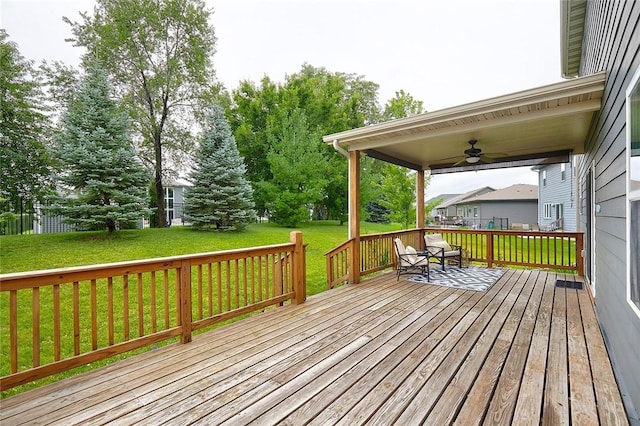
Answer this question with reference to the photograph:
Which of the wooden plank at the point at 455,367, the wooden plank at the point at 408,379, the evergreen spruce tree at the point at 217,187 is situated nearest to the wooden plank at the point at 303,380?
the wooden plank at the point at 408,379

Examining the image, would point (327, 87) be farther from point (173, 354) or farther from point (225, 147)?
point (173, 354)

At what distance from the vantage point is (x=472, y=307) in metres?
3.86

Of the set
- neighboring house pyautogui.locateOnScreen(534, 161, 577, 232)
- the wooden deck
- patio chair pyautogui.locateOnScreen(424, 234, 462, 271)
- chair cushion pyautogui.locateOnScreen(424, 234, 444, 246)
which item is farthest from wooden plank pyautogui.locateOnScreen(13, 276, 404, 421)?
neighboring house pyautogui.locateOnScreen(534, 161, 577, 232)

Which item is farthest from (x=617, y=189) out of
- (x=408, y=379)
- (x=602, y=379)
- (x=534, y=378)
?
(x=408, y=379)

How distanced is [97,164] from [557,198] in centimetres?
1859

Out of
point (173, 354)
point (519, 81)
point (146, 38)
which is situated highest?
point (146, 38)

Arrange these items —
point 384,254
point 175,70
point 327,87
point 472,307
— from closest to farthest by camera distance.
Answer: point 472,307
point 384,254
point 175,70
point 327,87

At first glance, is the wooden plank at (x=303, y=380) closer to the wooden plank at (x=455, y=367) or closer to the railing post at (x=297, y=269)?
the wooden plank at (x=455, y=367)

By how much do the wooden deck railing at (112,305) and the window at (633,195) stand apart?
318 centimetres

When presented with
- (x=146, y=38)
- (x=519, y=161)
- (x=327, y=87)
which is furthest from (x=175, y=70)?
(x=519, y=161)

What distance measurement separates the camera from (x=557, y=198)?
1386cm

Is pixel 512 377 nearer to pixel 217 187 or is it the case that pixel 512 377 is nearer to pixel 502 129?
pixel 502 129

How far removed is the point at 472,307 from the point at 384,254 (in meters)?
2.67

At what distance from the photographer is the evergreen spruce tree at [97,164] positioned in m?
8.37
